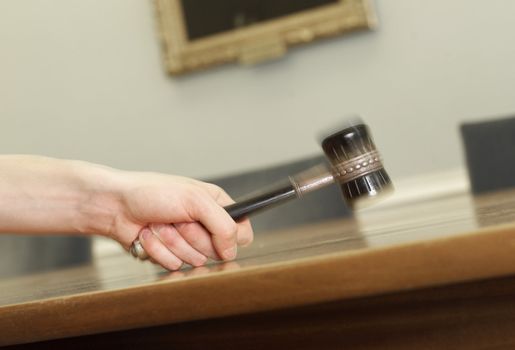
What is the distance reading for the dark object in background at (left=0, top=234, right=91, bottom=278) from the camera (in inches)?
102

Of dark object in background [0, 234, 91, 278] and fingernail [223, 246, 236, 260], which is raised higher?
fingernail [223, 246, 236, 260]

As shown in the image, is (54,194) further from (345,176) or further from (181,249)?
(345,176)

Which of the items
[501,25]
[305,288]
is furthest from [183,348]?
[501,25]

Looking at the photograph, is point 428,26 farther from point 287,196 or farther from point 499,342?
point 499,342

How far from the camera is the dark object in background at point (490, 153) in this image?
204 cm

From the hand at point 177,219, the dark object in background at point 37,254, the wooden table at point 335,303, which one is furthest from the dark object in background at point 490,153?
the wooden table at point 335,303

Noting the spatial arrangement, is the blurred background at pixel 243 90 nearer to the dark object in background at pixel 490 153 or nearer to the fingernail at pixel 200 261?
the dark object in background at pixel 490 153

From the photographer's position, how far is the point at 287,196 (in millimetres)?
1163

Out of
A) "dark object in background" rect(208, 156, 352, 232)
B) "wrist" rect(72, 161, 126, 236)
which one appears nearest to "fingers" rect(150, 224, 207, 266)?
"wrist" rect(72, 161, 126, 236)

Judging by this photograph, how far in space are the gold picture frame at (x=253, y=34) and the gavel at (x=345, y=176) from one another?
6.14 ft

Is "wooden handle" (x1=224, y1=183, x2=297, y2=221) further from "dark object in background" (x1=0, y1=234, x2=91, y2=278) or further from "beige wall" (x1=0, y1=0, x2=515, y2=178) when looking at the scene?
"beige wall" (x1=0, y1=0, x2=515, y2=178)

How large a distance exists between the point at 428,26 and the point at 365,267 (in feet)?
7.79

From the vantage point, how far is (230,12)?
315 cm

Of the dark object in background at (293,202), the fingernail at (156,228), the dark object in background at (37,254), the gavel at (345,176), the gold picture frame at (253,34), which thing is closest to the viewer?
the gavel at (345,176)
